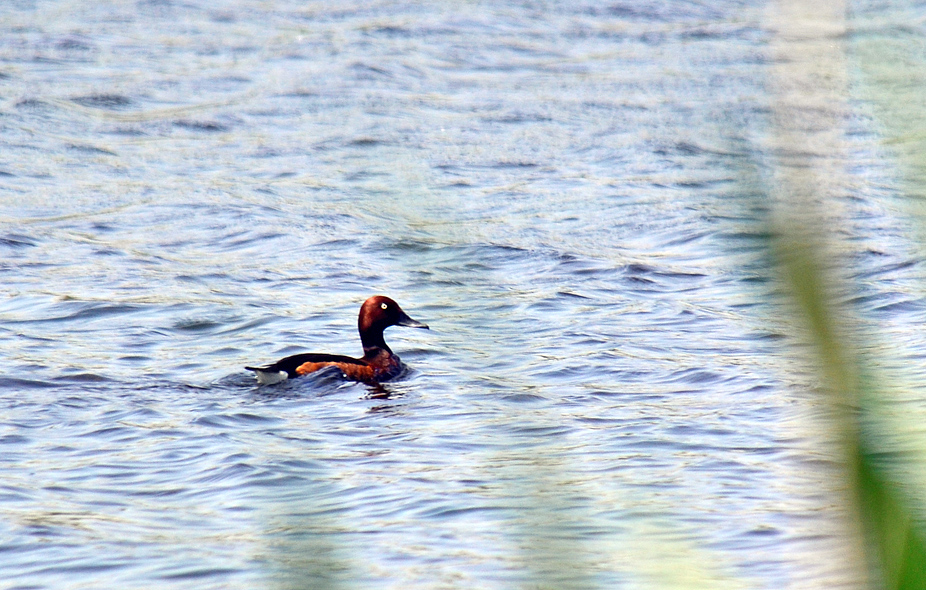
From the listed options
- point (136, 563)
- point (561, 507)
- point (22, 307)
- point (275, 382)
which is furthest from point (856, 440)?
point (22, 307)

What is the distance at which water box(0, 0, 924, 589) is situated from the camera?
124cm

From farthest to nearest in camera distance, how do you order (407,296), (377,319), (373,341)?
(407,296), (377,319), (373,341)

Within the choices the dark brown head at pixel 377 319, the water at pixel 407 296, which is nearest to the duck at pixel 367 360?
the dark brown head at pixel 377 319

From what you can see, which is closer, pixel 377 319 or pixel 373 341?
pixel 373 341

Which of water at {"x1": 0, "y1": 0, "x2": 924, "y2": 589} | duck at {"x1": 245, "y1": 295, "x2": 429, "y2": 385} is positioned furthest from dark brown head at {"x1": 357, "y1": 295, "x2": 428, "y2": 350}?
water at {"x1": 0, "y1": 0, "x2": 924, "y2": 589}

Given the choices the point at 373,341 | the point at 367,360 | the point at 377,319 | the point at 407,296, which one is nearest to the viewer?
the point at 367,360

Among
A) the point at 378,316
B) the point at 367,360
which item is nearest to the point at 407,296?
the point at 378,316

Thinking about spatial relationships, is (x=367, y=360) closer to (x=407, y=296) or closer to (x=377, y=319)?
(x=377, y=319)

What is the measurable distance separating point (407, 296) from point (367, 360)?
269 cm

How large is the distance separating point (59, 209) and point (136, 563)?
8906mm

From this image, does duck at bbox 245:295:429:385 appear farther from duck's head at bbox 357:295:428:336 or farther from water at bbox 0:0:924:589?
water at bbox 0:0:924:589

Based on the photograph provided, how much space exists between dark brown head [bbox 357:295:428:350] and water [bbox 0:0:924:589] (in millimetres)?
427

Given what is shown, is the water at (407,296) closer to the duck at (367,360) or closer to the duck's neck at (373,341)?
the duck at (367,360)

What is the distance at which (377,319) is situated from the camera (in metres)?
9.21
